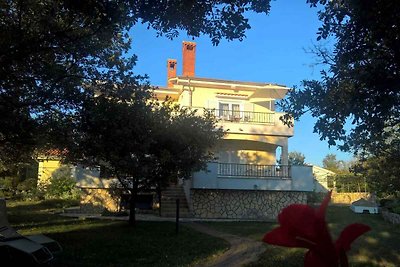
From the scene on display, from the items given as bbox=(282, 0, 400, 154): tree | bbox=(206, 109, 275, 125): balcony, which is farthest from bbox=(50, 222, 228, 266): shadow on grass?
bbox=(206, 109, 275, 125): balcony

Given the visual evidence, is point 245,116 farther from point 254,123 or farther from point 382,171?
point 382,171

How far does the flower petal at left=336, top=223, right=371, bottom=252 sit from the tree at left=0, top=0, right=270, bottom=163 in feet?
16.1

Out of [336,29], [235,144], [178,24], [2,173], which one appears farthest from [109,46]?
[235,144]

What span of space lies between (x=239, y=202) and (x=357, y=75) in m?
20.3

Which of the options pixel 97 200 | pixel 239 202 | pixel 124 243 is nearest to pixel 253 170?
pixel 239 202

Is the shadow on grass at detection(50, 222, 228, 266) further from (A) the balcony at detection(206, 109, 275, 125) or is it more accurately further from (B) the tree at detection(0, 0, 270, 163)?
(A) the balcony at detection(206, 109, 275, 125)

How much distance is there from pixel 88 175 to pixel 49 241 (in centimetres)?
1624

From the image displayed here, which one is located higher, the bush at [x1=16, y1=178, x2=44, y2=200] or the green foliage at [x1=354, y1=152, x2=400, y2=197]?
the green foliage at [x1=354, y1=152, x2=400, y2=197]

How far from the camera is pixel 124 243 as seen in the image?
13039 millimetres

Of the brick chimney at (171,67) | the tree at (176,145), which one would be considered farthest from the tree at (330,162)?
the tree at (176,145)

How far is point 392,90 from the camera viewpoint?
19.1ft

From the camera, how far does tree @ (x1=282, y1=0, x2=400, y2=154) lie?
209 inches

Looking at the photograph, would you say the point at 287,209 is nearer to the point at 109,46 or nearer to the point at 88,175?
the point at 109,46

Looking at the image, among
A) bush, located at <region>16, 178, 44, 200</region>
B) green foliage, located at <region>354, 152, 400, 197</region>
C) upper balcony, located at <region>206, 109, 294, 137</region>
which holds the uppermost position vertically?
upper balcony, located at <region>206, 109, 294, 137</region>
